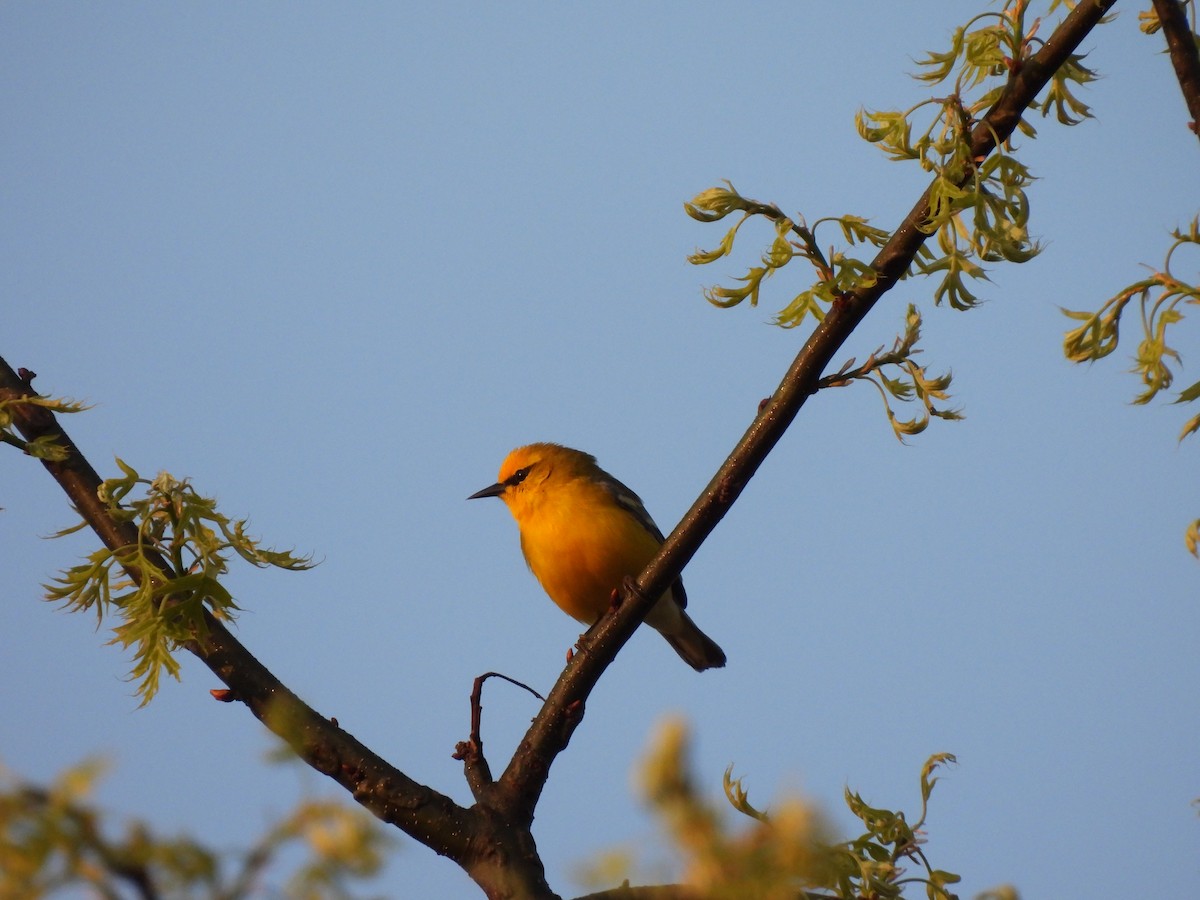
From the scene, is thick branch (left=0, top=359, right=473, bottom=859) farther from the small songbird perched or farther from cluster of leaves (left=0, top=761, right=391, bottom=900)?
the small songbird perched

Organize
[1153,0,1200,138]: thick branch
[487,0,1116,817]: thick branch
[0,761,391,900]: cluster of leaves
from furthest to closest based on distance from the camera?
[487,0,1116,817]: thick branch → [1153,0,1200,138]: thick branch → [0,761,391,900]: cluster of leaves

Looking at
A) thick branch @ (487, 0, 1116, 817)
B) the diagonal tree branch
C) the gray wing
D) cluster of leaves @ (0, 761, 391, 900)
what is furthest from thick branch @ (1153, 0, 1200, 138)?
the gray wing

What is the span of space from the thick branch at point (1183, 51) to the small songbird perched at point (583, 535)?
4718 millimetres

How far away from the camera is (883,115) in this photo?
356 centimetres

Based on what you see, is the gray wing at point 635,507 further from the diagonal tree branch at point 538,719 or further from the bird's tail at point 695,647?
the diagonal tree branch at point 538,719

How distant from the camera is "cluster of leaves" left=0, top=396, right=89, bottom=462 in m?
3.70

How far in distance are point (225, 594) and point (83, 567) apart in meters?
0.43

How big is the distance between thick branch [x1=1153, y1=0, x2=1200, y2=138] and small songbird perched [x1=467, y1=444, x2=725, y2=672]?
4.72 meters

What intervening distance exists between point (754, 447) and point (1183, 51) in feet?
5.37

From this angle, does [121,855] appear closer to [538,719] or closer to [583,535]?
[538,719]

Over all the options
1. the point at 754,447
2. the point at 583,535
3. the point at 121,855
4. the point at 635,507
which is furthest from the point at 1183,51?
the point at 635,507

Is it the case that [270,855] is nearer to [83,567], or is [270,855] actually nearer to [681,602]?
[83,567]

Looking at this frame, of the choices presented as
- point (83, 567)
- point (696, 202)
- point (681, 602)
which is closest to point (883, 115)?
point (696, 202)

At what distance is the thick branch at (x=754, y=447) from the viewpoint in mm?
3367
